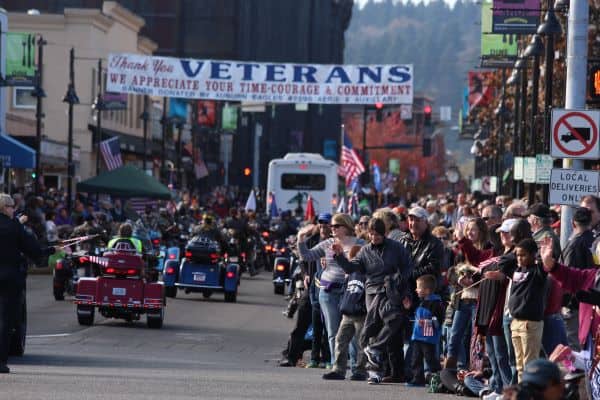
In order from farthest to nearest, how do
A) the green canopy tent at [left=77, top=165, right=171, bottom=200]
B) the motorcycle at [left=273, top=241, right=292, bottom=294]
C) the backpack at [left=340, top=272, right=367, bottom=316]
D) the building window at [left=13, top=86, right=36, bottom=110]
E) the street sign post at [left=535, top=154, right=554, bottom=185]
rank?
the building window at [left=13, top=86, right=36, bottom=110]
the green canopy tent at [left=77, top=165, right=171, bottom=200]
the motorcycle at [left=273, top=241, right=292, bottom=294]
the street sign post at [left=535, top=154, right=554, bottom=185]
the backpack at [left=340, top=272, right=367, bottom=316]

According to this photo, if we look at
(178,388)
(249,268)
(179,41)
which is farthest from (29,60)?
(179,41)

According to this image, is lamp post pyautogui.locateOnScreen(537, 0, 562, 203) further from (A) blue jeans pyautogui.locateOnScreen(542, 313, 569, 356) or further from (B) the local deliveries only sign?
(B) the local deliveries only sign

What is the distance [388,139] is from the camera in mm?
A: 159625

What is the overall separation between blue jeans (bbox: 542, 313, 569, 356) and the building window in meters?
54.0

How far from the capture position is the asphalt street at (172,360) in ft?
50.0

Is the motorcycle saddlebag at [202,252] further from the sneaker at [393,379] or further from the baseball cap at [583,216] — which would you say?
the baseball cap at [583,216]

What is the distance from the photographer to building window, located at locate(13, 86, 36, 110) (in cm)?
6681

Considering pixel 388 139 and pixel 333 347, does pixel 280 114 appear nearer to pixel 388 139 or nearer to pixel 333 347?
pixel 388 139

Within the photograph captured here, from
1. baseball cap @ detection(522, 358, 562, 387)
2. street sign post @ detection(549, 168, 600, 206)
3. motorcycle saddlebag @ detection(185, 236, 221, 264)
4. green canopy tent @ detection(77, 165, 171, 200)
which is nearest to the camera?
baseball cap @ detection(522, 358, 562, 387)

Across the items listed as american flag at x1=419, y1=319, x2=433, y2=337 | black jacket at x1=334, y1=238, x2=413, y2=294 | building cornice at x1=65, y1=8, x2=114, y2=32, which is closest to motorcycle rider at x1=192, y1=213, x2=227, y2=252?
black jacket at x1=334, y1=238, x2=413, y2=294

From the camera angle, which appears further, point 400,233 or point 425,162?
point 425,162

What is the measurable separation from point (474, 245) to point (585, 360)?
14.2 ft

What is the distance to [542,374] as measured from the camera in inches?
310

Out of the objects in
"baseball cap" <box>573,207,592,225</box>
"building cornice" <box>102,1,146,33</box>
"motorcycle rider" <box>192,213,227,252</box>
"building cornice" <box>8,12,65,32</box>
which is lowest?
"motorcycle rider" <box>192,213,227,252</box>
